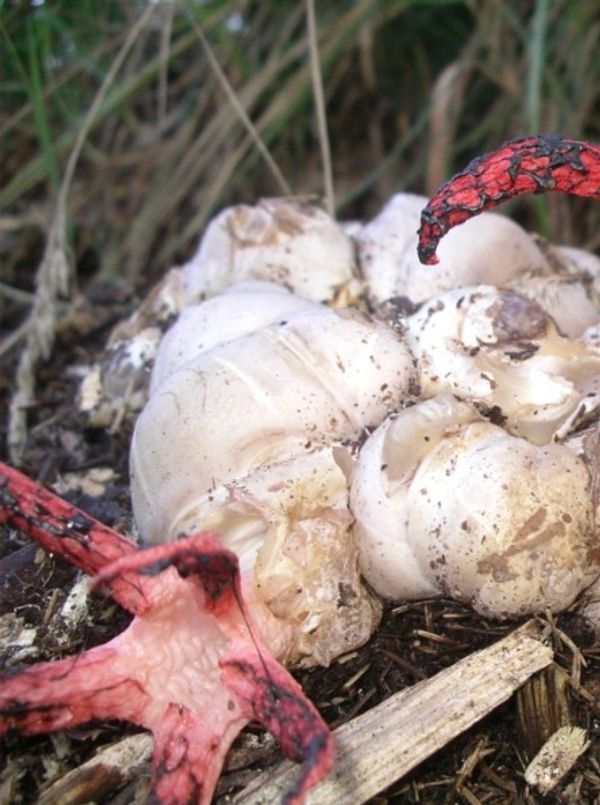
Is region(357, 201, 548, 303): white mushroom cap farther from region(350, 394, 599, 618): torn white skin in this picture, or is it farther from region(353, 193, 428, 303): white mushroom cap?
region(350, 394, 599, 618): torn white skin

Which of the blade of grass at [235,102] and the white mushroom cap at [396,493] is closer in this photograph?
the white mushroom cap at [396,493]

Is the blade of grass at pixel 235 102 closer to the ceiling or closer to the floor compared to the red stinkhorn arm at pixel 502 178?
closer to the ceiling

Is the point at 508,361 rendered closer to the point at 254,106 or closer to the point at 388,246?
the point at 388,246

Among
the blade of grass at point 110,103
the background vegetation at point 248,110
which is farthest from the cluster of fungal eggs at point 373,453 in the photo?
the blade of grass at point 110,103

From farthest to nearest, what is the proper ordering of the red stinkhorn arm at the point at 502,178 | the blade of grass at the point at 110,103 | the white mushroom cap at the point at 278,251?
1. the blade of grass at the point at 110,103
2. the white mushroom cap at the point at 278,251
3. the red stinkhorn arm at the point at 502,178

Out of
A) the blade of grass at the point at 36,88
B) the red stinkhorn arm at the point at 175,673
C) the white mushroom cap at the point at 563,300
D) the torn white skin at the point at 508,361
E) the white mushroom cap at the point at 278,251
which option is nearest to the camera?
the red stinkhorn arm at the point at 175,673

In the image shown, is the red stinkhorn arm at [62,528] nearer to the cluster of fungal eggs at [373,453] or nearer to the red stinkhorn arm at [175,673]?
the red stinkhorn arm at [175,673]

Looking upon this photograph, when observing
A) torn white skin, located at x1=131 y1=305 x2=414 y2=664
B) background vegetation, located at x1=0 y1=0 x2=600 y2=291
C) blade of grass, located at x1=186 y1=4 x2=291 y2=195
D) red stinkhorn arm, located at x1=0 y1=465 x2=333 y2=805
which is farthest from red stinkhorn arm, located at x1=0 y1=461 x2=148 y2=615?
background vegetation, located at x1=0 y1=0 x2=600 y2=291

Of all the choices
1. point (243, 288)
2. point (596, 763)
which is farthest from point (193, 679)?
point (243, 288)
